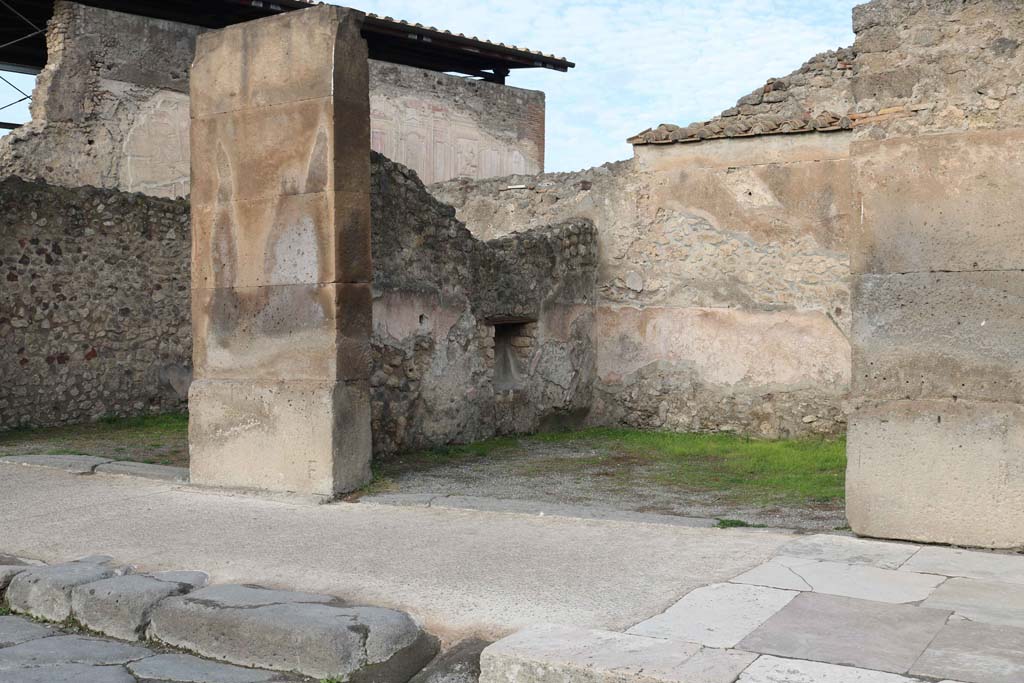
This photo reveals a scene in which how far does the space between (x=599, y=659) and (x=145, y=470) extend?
427 centimetres

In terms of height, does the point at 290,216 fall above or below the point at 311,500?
above

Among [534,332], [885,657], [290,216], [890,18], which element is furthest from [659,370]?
[885,657]

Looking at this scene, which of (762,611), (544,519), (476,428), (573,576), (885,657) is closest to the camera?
(885,657)

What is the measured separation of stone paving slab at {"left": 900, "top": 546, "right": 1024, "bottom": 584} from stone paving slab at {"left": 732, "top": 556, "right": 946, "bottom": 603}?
0.36 ft

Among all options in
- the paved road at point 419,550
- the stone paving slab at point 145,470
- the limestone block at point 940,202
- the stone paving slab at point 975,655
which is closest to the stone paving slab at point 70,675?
the paved road at point 419,550

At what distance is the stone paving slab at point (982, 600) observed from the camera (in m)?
3.15

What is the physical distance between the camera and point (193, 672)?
3297mm

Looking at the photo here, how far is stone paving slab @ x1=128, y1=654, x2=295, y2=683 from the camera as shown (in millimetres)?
3229

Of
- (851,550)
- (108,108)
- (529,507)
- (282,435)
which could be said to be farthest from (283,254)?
(108,108)

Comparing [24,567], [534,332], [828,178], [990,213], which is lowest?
[24,567]

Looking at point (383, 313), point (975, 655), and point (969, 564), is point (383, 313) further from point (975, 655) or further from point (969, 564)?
point (975, 655)

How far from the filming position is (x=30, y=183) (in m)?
9.11

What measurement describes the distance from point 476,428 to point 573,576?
14.0ft

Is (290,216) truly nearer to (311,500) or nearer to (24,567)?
(311,500)
